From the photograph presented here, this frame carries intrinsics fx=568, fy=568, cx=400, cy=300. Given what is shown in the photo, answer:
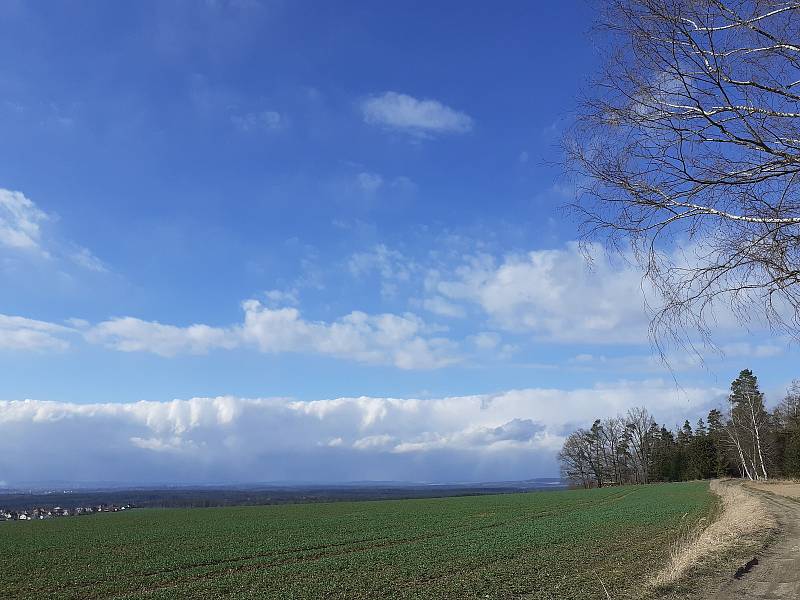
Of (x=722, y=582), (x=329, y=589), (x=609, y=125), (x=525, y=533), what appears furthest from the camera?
(x=525, y=533)

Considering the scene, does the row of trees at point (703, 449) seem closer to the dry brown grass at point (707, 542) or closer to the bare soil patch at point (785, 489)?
the bare soil patch at point (785, 489)

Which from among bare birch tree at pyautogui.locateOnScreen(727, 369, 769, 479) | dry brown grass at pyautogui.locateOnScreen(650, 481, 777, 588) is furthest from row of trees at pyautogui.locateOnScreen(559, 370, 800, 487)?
dry brown grass at pyautogui.locateOnScreen(650, 481, 777, 588)

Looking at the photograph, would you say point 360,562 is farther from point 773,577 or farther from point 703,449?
point 703,449

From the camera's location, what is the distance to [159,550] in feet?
99.2

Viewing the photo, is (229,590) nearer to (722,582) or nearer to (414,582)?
(414,582)

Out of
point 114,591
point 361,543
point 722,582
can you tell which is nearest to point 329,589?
point 114,591

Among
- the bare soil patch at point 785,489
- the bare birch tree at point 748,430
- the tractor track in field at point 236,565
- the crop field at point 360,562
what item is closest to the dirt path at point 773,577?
the crop field at point 360,562

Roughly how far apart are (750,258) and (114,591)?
20.7m

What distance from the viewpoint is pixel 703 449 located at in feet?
317

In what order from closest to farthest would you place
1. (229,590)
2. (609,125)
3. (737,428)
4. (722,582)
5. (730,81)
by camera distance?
(730,81) < (609,125) < (722,582) < (229,590) < (737,428)

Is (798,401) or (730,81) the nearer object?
(730,81)

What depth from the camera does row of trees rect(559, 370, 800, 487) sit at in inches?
2950

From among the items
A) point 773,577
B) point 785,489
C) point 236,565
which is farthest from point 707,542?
point 785,489

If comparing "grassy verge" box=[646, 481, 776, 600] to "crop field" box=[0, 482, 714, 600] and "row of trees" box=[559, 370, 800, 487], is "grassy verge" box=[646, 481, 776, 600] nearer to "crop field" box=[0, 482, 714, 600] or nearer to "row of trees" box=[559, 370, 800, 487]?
"crop field" box=[0, 482, 714, 600]
